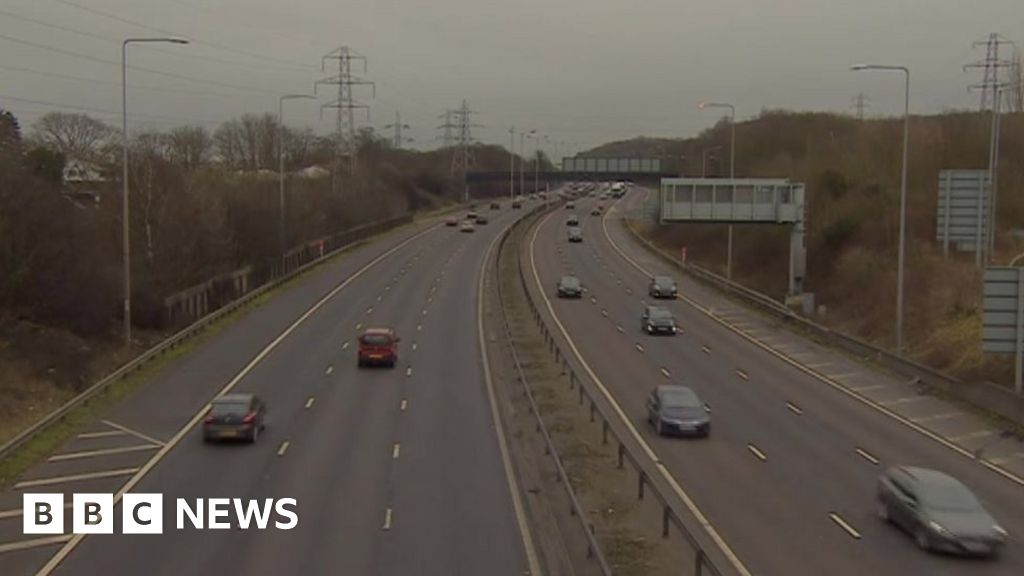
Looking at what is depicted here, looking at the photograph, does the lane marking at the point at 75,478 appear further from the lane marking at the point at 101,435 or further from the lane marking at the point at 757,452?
the lane marking at the point at 757,452

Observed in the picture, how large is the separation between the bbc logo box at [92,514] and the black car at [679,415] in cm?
→ 1419

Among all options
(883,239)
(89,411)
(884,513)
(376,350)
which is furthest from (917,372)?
(883,239)

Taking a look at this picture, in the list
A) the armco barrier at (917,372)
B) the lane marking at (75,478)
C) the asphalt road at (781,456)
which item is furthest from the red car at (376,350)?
the armco barrier at (917,372)

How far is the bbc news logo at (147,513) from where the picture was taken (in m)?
23.9

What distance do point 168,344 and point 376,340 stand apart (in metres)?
8.80

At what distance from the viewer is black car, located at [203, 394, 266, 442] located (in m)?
32.1

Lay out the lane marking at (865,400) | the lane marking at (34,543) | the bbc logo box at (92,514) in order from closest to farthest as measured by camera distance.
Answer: the lane marking at (34,543) → the bbc logo box at (92,514) → the lane marking at (865,400)

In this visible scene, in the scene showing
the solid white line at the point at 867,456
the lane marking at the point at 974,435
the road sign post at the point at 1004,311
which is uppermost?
the road sign post at the point at 1004,311

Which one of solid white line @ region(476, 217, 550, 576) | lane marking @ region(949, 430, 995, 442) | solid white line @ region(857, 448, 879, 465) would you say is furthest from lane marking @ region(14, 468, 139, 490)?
lane marking @ region(949, 430, 995, 442)

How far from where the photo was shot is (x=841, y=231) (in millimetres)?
81500

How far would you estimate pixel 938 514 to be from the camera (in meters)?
23.0

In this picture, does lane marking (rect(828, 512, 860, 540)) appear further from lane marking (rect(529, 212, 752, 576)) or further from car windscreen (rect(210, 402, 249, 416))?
car windscreen (rect(210, 402, 249, 416))

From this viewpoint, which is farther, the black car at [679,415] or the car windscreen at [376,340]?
the car windscreen at [376,340]

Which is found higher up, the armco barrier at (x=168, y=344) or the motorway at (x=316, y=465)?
the armco barrier at (x=168, y=344)
